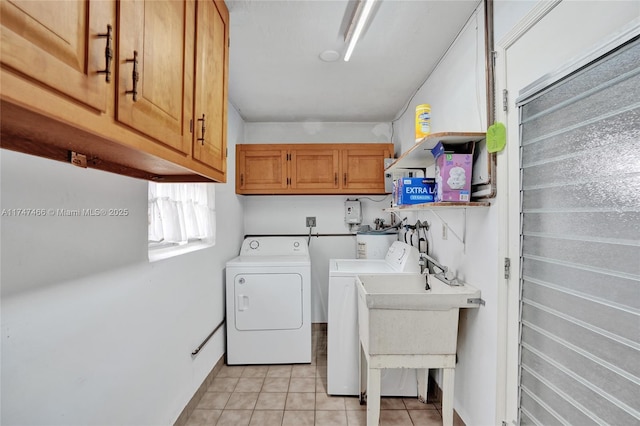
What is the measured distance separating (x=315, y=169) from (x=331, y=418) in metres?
2.18

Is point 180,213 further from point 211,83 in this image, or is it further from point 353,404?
point 353,404

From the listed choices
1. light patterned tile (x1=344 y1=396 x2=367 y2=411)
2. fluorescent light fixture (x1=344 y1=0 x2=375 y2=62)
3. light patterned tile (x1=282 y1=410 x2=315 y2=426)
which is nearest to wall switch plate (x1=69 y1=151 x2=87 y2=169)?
fluorescent light fixture (x1=344 y1=0 x2=375 y2=62)

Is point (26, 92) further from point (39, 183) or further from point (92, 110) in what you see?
point (39, 183)

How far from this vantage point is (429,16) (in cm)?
160

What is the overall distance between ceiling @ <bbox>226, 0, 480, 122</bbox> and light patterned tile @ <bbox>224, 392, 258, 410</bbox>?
245cm

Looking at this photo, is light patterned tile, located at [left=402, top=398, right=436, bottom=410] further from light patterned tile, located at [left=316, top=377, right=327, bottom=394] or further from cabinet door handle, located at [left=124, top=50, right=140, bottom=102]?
cabinet door handle, located at [left=124, top=50, right=140, bottom=102]

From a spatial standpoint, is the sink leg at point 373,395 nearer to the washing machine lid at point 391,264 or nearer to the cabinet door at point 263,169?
the washing machine lid at point 391,264

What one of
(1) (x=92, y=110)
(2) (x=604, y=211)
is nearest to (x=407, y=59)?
(2) (x=604, y=211)

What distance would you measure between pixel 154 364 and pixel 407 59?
2.43m

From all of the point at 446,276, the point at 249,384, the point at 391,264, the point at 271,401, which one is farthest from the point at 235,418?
the point at 446,276

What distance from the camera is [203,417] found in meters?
1.98

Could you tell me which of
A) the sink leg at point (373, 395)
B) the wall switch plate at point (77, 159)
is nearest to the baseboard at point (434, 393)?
the sink leg at point (373, 395)

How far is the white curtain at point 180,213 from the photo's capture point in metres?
1.73

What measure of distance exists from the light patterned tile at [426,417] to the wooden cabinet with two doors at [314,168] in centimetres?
193
